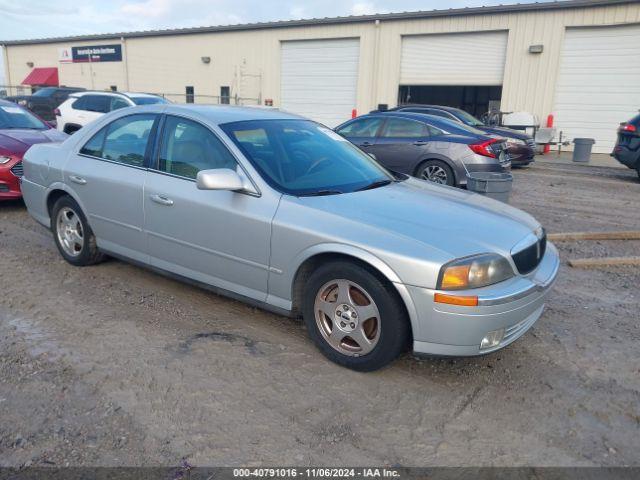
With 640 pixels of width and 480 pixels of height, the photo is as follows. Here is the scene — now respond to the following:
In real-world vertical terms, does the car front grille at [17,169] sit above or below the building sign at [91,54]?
below

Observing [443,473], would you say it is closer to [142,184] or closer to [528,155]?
[142,184]

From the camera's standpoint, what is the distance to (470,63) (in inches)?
830

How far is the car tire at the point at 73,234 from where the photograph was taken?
5012mm

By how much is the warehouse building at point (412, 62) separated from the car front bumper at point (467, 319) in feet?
61.3

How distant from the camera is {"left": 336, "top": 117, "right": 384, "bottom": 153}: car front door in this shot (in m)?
10.1

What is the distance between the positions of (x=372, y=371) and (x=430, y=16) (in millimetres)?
20666

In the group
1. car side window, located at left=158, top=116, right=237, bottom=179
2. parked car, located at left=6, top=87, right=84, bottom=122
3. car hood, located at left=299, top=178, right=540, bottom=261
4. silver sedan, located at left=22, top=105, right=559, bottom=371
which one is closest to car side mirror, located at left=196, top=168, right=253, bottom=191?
silver sedan, located at left=22, top=105, right=559, bottom=371

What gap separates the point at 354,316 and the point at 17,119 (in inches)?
295

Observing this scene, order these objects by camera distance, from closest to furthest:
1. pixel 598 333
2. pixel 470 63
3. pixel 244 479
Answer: pixel 244 479
pixel 598 333
pixel 470 63

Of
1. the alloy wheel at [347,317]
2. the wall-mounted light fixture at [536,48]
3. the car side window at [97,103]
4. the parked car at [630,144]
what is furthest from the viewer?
the wall-mounted light fixture at [536,48]

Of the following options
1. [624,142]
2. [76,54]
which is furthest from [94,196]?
[76,54]

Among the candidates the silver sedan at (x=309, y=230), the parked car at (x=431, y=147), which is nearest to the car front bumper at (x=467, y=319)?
the silver sedan at (x=309, y=230)

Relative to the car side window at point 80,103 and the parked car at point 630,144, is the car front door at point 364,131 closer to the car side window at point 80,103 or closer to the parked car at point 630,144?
the parked car at point 630,144

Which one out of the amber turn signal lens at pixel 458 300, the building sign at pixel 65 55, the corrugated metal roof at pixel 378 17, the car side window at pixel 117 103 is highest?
the corrugated metal roof at pixel 378 17
